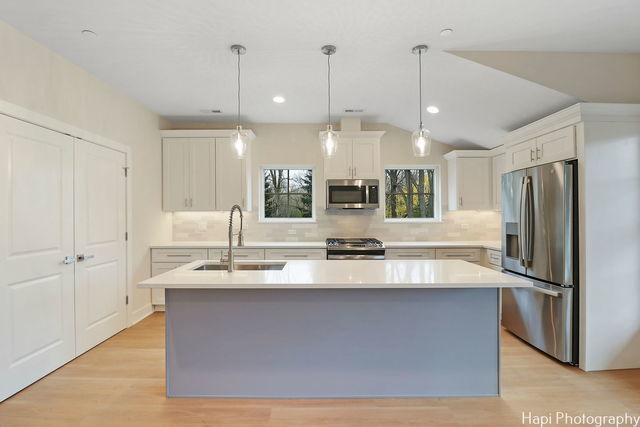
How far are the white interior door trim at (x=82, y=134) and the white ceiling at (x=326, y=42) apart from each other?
58 centimetres

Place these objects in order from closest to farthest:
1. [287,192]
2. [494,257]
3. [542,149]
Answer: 1. [542,149]
2. [494,257]
3. [287,192]

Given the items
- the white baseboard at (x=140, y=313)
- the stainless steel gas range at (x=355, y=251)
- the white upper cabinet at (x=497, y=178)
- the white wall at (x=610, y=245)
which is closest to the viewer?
the white wall at (x=610, y=245)

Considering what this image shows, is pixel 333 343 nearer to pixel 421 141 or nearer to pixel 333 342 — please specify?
pixel 333 342

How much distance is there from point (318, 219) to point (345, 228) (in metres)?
0.41

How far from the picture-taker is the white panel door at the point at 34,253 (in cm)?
232

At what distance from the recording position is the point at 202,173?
4504 mm

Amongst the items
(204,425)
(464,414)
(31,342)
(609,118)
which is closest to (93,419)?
(204,425)

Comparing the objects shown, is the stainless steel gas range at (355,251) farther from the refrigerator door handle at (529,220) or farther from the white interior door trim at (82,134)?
the white interior door trim at (82,134)

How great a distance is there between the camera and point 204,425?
2012 millimetres

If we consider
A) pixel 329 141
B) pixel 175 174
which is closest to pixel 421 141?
pixel 329 141

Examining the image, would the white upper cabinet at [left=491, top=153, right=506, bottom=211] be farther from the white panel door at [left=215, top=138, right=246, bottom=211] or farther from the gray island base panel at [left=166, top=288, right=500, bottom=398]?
the white panel door at [left=215, top=138, right=246, bottom=211]

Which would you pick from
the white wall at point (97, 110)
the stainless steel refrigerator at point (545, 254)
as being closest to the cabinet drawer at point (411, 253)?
the stainless steel refrigerator at point (545, 254)

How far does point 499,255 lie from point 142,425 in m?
3.71
